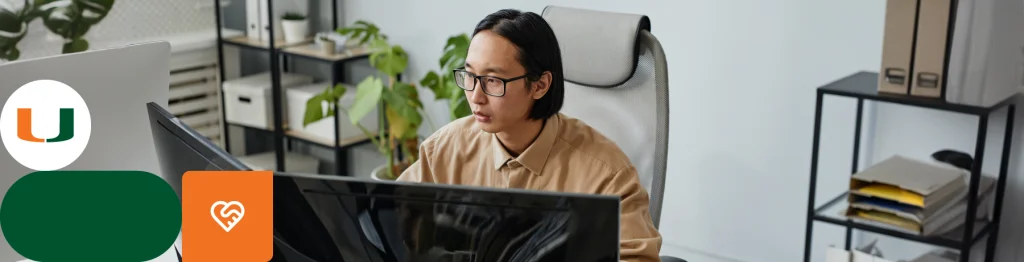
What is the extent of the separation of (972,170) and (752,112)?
2.24 feet

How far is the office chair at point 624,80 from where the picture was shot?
6.16 ft

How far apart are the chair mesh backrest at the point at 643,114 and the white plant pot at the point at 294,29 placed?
68.9 inches

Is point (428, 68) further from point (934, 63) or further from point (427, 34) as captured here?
point (934, 63)

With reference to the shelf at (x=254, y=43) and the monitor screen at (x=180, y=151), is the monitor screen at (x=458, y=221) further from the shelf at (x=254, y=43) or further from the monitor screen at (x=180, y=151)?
the shelf at (x=254, y=43)

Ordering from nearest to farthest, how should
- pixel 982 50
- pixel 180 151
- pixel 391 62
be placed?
pixel 180 151, pixel 982 50, pixel 391 62

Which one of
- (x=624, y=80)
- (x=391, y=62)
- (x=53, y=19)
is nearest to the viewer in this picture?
(x=624, y=80)

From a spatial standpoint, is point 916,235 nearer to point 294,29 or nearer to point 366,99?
point 366,99

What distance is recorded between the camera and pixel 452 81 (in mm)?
3162

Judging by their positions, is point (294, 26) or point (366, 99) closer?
point (366, 99)

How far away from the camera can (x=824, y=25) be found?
104 inches

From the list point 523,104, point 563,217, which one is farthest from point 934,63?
point 563,217

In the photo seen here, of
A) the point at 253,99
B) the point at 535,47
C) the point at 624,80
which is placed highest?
the point at 535,47

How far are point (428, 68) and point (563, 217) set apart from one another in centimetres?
266

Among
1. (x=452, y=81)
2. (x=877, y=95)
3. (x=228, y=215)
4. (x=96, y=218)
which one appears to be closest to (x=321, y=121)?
(x=452, y=81)
